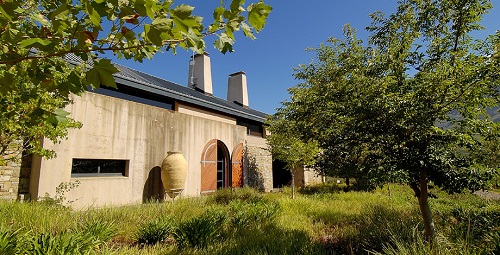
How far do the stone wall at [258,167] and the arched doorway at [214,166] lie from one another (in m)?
1.79

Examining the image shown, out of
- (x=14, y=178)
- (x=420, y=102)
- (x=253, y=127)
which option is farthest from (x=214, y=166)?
(x=420, y=102)

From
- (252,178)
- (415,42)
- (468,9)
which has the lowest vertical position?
(252,178)

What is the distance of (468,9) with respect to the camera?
4.05m

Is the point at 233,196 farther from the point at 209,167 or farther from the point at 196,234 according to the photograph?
the point at 196,234

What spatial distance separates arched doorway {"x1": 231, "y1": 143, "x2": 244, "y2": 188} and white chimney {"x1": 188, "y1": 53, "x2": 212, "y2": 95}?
19.2 feet

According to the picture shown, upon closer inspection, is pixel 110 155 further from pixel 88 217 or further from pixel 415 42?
pixel 415 42

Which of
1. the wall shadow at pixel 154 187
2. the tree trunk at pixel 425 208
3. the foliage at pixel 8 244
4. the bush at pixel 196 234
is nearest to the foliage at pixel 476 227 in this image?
the tree trunk at pixel 425 208

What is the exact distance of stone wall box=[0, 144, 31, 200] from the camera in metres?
6.85

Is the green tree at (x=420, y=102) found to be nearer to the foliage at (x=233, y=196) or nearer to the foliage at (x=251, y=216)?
the foliage at (x=251, y=216)

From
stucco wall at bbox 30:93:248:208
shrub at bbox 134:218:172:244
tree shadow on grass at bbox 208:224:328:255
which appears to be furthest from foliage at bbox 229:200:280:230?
stucco wall at bbox 30:93:248:208

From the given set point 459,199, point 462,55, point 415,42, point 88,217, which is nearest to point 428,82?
point 462,55

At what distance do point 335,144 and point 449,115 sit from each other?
175 centimetres

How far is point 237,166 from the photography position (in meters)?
13.9

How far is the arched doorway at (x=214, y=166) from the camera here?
38.9ft
